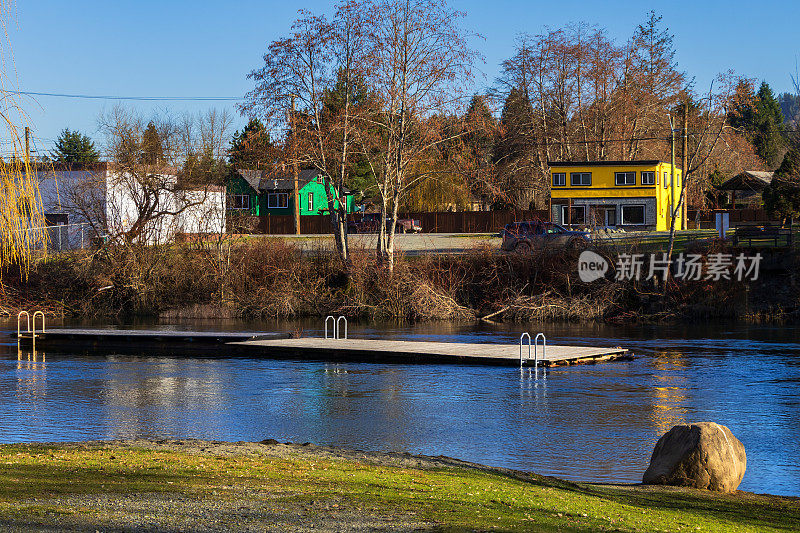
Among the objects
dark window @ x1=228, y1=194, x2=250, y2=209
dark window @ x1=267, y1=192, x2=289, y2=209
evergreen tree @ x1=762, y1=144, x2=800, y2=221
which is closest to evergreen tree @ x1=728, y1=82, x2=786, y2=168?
dark window @ x1=267, y1=192, x2=289, y2=209

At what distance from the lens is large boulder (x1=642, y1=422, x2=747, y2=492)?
12.4m

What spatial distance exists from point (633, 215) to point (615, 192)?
2.56 meters

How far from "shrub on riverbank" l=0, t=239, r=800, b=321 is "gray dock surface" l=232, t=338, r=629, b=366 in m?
13.7

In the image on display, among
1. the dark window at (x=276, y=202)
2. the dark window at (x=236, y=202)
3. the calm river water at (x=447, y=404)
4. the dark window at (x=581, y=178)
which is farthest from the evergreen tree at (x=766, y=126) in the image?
the calm river water at (x=447, y=404)

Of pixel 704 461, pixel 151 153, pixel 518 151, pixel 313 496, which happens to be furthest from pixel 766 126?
pixel 313 496

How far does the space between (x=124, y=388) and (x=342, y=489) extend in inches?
565

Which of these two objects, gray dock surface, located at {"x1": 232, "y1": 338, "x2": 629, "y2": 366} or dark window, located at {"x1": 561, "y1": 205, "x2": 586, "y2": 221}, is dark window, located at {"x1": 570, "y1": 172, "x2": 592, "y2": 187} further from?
gray dock surface, located at {"x1": 232, "y1": 338, "x2": 629, "y2": 366}

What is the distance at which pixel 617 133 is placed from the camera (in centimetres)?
8044

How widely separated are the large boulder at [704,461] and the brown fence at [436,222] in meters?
68.9

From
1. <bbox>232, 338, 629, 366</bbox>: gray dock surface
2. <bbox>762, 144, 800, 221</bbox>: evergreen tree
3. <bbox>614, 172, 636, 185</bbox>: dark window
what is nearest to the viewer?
<bbox>232, 338, 629, 366</bbox>: gray dock surface

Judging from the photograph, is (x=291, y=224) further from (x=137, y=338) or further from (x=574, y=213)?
(x=137, y=338)

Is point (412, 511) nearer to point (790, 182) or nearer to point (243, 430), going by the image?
point (243, 430)

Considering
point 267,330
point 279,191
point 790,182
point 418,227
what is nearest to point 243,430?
point 267,330

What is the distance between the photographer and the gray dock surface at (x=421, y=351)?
2725cm
